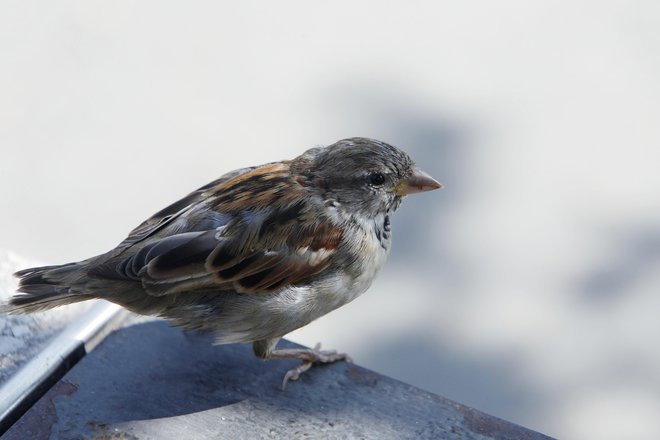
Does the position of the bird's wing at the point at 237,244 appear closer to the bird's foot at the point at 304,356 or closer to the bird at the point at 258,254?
the bird at the point at 258,254

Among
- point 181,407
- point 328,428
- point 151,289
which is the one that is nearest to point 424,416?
point 328,428

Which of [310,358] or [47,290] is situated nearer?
[47,290]

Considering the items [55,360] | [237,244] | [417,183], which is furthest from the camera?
[417,183]

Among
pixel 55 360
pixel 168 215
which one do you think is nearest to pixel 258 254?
pixel 168 215

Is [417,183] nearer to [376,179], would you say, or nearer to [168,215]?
[376,179]

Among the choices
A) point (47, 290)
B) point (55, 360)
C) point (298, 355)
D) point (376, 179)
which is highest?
point (376, 179)

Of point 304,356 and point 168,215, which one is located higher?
point 168,215

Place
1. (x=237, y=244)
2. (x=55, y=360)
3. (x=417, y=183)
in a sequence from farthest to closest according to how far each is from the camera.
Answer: (x=417, y=183) < (x=55, y=360) < (x=237, y=244)

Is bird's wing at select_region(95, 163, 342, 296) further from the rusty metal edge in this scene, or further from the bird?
the rusty metal edge
